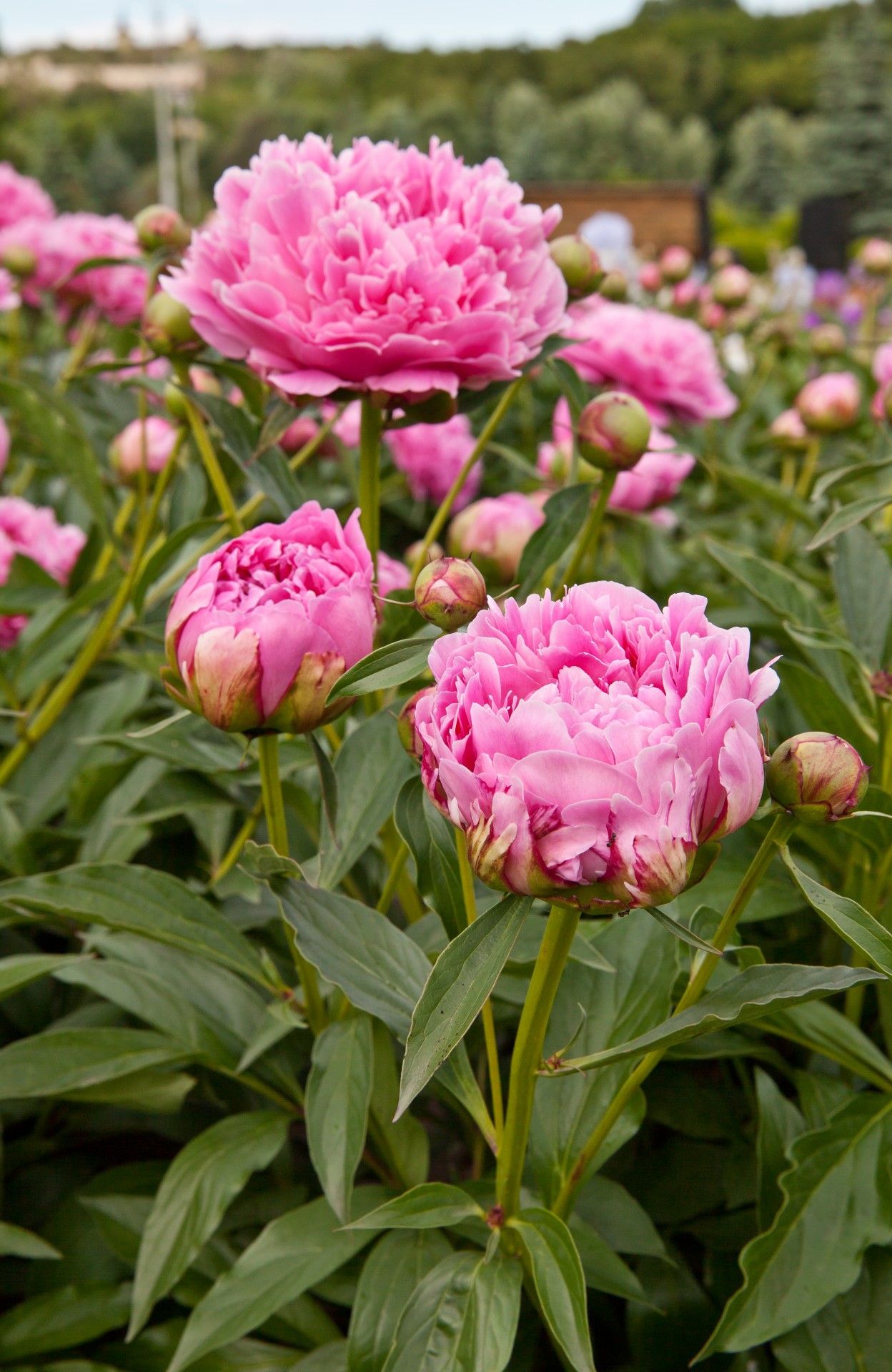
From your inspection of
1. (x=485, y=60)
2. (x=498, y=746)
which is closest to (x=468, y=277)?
(x=498, y=746)

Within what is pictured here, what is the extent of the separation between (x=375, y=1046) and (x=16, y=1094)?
0.67 feet

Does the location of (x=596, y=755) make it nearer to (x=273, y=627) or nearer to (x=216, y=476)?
(x=273, y=627)

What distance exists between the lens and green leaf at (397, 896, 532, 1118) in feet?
1.27

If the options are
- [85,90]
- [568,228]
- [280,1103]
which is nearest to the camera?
[280,1103]

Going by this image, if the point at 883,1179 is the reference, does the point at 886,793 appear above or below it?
above

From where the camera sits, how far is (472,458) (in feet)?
2.32

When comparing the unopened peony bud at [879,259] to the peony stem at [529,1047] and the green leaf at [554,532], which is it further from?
the peony stem at [529,1047]

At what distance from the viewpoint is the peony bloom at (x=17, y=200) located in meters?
2.03

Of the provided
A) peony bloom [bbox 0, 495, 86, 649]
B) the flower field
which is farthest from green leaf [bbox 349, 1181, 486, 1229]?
peony bloom [bbox 0, 495, 86, 649]

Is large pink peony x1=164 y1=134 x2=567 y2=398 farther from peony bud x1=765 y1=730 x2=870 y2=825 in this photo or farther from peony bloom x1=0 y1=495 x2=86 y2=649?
peony bloom x1=0 y1=495 x2=86 y2=649

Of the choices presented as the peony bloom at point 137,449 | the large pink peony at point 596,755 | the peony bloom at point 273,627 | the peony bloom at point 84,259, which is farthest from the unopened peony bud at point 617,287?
the large pink peony at point 596,755

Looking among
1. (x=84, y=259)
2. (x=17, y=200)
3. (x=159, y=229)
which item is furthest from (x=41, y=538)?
(x=17, y=200)

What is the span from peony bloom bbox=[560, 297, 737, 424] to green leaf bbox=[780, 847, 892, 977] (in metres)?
0.81

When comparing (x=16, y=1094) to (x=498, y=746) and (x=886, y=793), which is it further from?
(x=886, y=793)
